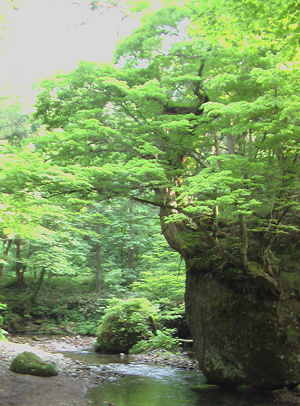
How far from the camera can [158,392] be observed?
7340 millimetres

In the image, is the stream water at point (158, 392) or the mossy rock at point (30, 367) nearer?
the stream water at point (158, 392)

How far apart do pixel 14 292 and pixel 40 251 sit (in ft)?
14.0

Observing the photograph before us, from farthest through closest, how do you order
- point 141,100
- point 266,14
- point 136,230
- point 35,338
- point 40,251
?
point 136,230 → point 40,251 → point 35,338 → point 141,100 → point 266,14

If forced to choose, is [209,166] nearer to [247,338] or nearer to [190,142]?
[190,142]

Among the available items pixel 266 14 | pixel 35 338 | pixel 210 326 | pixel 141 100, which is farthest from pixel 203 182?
pixel 35 338

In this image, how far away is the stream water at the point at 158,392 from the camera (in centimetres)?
648

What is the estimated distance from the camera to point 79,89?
835 cm

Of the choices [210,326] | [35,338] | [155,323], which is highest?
[210,326]

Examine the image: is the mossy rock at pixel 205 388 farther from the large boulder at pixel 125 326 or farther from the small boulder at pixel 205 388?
the large boulder at pixel 125 326

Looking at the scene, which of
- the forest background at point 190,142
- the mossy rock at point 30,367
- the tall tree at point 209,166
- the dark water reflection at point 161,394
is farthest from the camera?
the mossy rock at point 30,367

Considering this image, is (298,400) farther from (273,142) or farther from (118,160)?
(118,160)

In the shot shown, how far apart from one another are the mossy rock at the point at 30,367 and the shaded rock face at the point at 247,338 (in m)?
3.42

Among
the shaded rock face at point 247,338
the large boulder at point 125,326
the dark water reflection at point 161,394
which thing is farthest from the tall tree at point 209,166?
the large boulder at point 125,326

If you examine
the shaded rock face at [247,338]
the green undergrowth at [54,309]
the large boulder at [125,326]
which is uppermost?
the shaded rock face at [247,338]
